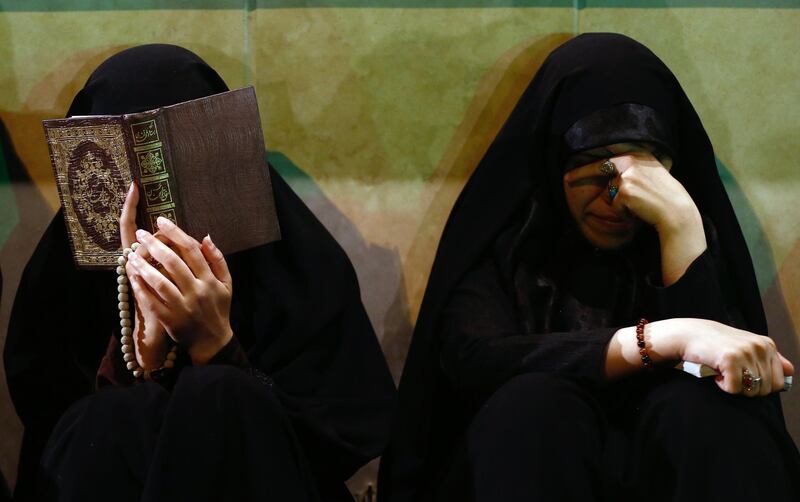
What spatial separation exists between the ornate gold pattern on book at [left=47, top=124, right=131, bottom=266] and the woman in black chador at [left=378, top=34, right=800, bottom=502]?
0.56m

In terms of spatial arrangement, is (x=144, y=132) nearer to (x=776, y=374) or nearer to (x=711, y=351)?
(x=711, y=351)

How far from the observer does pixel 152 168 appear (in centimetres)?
171

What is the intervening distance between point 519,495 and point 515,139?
2.28ft

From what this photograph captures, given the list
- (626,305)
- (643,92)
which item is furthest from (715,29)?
(626,305)

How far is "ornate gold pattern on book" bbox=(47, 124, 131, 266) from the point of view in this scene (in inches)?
67.4

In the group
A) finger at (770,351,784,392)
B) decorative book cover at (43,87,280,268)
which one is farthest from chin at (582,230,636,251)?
decorative book cover at (43,87,280,268)

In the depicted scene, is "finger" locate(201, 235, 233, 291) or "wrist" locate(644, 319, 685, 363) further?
"finger" locate(201, 235, 233, 291)

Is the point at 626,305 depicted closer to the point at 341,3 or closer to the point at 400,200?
the point at 400,200

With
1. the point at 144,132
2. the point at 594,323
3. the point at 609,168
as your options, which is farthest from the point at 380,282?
the point at 144,132

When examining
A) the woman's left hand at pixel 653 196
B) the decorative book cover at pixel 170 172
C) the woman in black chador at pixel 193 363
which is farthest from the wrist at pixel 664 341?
the decorative book cover at pixel 170 172

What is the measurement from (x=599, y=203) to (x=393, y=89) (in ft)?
2.09

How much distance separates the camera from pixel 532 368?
5.66 ft

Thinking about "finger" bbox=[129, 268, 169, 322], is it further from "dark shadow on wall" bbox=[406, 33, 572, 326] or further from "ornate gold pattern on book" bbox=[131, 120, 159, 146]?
"dark shadow on wall" bbox=[406, 33, 572, 326]

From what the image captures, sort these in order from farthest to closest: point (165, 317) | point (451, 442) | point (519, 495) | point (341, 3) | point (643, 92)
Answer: point (341, 3)
point (451, 442)
point (643, 92)
point (165, 317)
point (519, 495)
